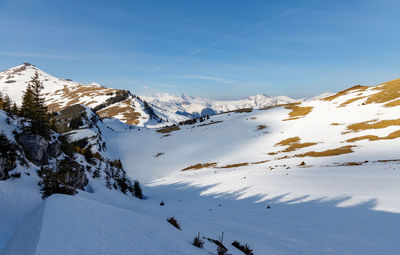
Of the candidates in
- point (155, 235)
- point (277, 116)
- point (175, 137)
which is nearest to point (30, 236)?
point (155, 235)

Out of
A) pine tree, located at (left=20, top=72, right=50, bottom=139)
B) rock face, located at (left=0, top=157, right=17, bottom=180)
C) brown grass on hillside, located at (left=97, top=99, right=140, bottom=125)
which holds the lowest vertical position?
rock face, located at (left=0, top=157, right=17, bottom=180)

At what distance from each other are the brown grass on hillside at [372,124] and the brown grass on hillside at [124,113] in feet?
470

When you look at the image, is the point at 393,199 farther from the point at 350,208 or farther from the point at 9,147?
the point at 9,147

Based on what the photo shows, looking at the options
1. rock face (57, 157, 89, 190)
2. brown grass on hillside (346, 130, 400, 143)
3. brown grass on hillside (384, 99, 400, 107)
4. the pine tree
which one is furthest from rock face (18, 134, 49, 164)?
brown grass on hillside (384, 99, 400, 107)

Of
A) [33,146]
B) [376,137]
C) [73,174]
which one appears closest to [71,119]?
[73,174]

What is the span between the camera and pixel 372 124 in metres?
62.6

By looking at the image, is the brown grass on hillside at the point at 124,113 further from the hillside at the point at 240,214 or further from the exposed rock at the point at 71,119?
the hillside at the point at 240,214

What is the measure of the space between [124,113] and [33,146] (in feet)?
580

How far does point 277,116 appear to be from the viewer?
356ft

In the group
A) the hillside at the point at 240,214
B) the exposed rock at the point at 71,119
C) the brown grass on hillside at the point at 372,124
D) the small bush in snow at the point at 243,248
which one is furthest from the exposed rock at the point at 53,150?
the brown grass on hillside at the point at 372,124

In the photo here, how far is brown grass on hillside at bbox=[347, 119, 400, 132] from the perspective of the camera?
57100 mm

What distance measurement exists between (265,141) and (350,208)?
60491mm

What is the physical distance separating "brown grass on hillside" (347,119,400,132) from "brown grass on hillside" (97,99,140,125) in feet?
470

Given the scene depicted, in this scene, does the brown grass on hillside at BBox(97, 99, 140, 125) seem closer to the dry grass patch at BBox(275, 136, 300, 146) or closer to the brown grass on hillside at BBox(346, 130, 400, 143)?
the dry grass patch at BBox(275, 136, 300, 146)
